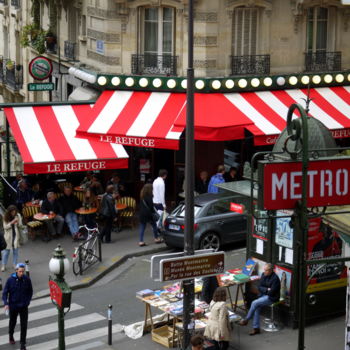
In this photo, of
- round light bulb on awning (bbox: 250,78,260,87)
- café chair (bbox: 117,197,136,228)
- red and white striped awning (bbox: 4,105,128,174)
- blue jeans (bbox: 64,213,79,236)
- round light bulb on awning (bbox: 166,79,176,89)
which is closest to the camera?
blue jeans (bbox: 64,213,79,236)

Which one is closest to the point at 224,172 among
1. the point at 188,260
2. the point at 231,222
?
the point at 231,222

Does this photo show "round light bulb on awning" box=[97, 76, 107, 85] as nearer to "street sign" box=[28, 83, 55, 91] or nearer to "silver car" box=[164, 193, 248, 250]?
"street sign" box=[28, 83, 55, 91]

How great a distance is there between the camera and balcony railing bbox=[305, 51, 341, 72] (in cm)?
2720

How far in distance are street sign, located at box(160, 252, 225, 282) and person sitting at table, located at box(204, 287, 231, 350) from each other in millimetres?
1138

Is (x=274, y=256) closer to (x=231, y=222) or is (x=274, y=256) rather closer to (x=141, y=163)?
(x=231, y=222)

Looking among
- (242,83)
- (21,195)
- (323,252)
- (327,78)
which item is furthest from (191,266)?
(327,78)

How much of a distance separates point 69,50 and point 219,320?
17.0 meters

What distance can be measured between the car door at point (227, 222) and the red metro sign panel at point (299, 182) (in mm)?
11359

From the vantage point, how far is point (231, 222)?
2202 cm

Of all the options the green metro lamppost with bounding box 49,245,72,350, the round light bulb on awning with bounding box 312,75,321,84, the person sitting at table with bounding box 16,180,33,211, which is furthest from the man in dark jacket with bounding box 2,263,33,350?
the round light bulb on awning with bounding box 312,75,321,84

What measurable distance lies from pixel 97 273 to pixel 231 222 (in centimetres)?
363

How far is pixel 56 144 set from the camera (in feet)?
80.1

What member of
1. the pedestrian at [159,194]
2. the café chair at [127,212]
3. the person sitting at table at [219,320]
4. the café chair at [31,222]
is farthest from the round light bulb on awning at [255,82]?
the person sitting at table at [219,320]

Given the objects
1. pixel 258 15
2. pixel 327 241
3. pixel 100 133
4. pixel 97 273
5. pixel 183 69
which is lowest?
pixel 97 273
